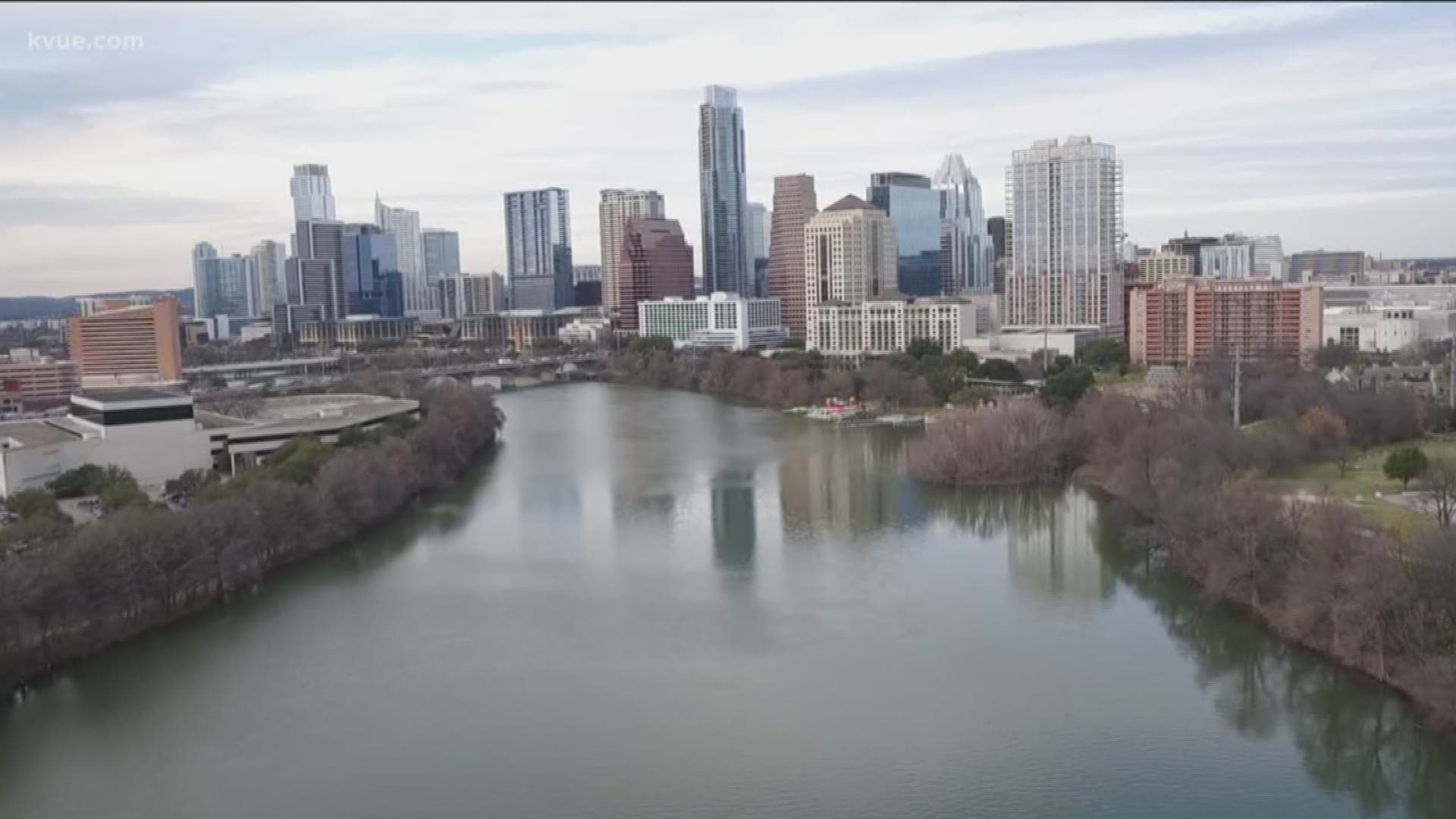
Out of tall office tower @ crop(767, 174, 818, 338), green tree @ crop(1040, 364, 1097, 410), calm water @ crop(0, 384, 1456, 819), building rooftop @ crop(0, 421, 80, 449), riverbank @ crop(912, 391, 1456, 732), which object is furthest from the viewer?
tall office tower @ crop(767, 174, 818, 338)

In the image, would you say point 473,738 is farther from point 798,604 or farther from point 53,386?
point 53,386

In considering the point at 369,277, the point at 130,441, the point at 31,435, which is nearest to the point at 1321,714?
the point at 130,441

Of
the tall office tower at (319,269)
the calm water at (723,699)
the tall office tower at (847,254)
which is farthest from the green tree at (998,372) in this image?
the tall office tower at (319,269)

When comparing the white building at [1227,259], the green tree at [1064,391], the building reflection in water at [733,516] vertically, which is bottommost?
the building reflection in water at [733,516]

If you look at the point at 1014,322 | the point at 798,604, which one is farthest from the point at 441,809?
the point at 1014,322

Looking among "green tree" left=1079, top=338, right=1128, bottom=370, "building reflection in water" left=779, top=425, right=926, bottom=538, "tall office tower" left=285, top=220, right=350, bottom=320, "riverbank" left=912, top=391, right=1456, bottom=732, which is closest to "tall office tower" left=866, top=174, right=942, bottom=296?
"green tree" left=1079, top=338, right=1128, bottom=370

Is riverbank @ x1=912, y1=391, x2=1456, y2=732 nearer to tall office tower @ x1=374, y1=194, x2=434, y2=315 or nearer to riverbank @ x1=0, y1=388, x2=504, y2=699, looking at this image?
riverbank @ x1=0, y1=388, x2=504, y2=699

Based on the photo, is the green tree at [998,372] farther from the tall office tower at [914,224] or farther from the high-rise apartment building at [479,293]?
the high-rise apartment building at [479,293]
